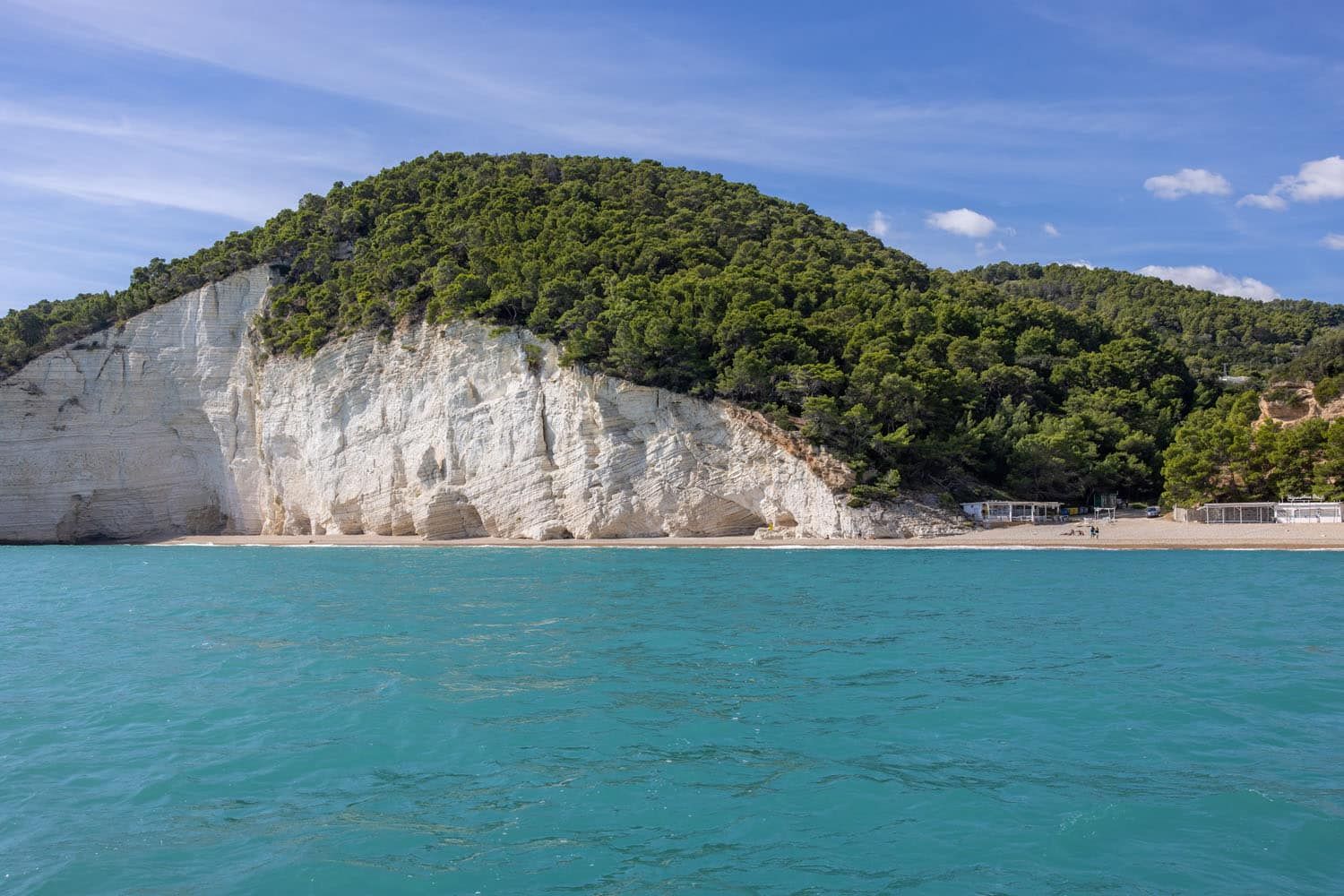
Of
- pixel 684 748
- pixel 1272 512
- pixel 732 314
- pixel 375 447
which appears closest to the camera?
pixel 684 748

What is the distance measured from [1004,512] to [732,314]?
15.2 meters

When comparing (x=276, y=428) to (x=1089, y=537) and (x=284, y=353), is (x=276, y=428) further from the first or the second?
(x=1089, y=537)

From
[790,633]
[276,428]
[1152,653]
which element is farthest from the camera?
[276,428]

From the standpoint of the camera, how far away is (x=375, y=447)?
49.2 meters

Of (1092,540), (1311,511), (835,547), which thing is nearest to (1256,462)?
(1311,511)

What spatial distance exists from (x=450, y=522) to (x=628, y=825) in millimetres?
40299

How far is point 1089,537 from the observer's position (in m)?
37.7

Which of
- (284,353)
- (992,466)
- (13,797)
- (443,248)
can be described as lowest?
(13,797)

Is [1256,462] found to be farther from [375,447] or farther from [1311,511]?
[375,447]

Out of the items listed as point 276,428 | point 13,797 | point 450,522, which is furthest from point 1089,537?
point 276,428

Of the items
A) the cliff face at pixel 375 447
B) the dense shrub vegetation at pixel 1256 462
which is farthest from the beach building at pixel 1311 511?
the cliff face at pixel 375 447

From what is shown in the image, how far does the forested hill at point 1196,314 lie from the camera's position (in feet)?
240

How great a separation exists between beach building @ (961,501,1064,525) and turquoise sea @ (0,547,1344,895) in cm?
2058

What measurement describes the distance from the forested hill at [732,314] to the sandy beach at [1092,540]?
334 centimetres
